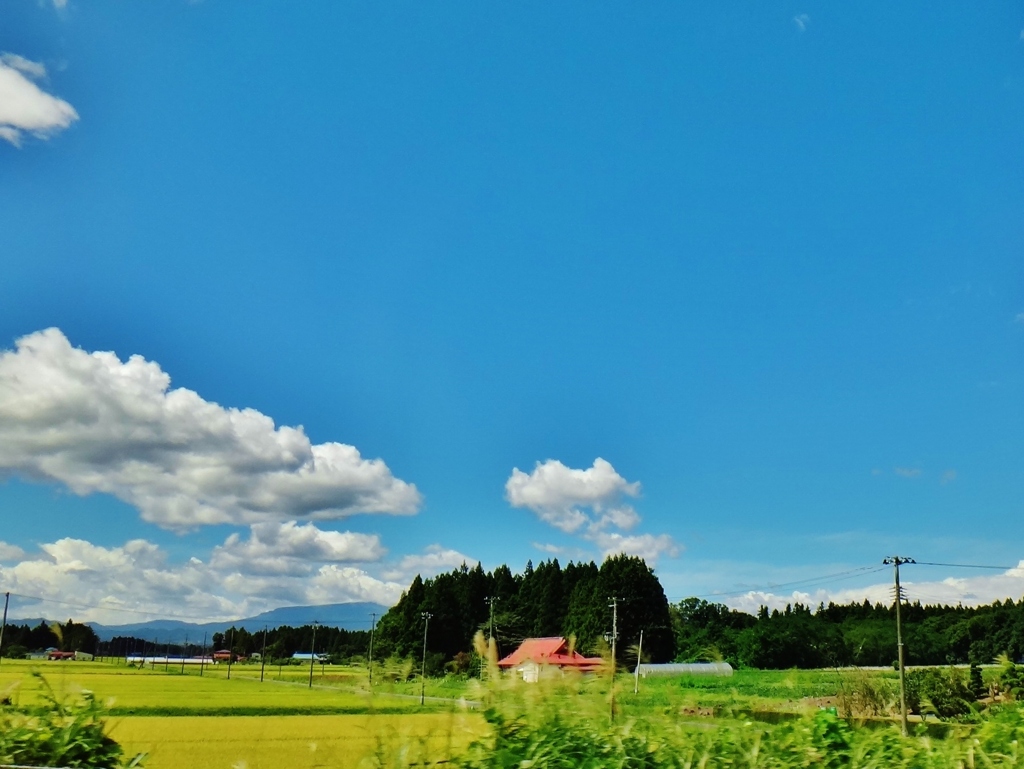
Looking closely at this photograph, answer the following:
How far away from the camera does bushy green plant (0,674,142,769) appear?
3.24 m

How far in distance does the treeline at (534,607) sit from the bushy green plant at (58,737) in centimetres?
6080

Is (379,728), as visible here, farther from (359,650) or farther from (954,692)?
(954,692)

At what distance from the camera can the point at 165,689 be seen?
5200 cm

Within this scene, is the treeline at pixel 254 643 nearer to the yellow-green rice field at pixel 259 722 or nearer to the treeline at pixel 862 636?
the yellow-green rice field at pixel 259 722

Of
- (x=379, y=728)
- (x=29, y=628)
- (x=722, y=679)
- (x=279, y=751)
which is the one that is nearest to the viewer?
(x=379, y=728)

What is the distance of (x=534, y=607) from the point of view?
77.7 m

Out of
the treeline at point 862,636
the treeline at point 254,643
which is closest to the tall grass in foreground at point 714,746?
the treeline at point 862,636

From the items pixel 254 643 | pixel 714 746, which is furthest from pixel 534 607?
pixel 714 746

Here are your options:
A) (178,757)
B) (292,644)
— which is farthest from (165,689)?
(292,644)

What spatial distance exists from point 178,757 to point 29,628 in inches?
4266

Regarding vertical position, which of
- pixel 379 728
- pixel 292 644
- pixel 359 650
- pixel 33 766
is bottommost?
pixel 292 644

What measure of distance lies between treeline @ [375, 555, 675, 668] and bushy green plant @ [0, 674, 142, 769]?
60.8 meters

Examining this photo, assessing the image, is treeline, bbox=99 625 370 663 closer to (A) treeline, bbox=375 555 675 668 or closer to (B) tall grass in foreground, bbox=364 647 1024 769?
(A) treeline, bbox=375 555 675 668

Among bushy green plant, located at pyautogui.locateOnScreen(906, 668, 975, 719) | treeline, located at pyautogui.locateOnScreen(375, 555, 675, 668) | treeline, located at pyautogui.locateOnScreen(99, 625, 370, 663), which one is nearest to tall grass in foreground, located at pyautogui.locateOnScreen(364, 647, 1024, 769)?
bushy green plant, located at pyautogui.locateOnScreen(906, 668, 975, 719)
